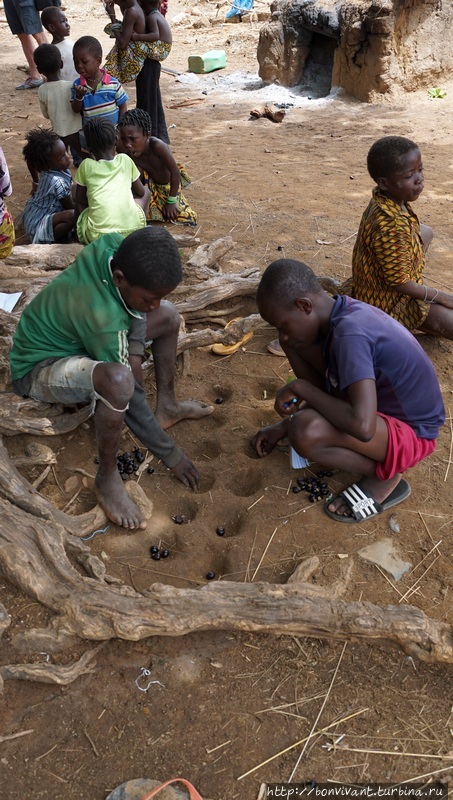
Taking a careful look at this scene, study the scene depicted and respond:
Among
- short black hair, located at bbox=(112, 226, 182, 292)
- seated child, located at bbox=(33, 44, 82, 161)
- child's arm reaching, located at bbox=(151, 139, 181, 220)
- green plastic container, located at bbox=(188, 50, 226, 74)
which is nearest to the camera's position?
short black hair, located at bbox=(112, 226, 182, 292)

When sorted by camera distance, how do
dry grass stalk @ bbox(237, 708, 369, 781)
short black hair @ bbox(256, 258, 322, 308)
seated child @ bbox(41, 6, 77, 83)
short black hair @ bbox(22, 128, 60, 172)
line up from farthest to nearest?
seated child @ bbox(41, 6, 77, 83) < short black hair @ bbox(22, 128, 60, 172) < short black hair @ bbox(256, 258, 322, 308) < dry grass stalk @ bbox(237, 708, 369, 781)

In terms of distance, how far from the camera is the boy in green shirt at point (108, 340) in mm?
2357

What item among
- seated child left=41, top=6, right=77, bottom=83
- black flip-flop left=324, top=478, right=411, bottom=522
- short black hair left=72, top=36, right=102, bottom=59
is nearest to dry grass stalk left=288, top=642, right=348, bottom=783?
black flip-flop left=324, top=478, right=411, bottom=522

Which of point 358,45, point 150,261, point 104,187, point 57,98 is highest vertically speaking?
point 358,45

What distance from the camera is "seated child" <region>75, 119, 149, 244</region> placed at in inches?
164

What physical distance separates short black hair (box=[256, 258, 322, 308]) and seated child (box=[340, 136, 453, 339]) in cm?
97

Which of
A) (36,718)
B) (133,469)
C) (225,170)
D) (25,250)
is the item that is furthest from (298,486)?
(225,170)

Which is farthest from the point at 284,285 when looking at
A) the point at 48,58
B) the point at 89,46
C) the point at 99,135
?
the point at 48,58

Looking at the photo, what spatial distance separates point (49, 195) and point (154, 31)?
2.07 meters

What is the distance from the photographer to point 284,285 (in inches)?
95.1

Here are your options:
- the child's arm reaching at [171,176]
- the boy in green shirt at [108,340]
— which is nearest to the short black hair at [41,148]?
the child's arm reaching at [171,176]

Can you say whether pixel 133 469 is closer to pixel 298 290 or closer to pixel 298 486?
pixel 298 486

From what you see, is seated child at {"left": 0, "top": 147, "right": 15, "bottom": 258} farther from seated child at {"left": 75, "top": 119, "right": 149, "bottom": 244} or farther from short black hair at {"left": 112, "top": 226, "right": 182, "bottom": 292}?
short black hair at {"left": 112, "top": 226, "right": 182, "bottom": 292}

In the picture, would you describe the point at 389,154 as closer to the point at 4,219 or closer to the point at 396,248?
the point at 396,248
